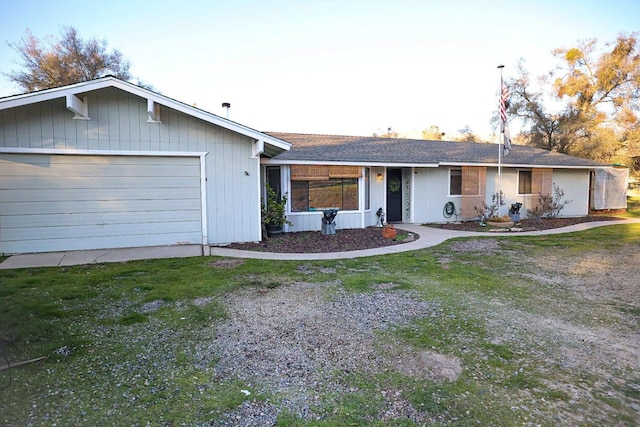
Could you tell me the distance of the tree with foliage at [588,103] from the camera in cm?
2258

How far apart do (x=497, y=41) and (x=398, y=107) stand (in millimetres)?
22660

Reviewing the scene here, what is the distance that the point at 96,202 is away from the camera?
7973mm

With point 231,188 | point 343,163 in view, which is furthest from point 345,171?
point 231,188

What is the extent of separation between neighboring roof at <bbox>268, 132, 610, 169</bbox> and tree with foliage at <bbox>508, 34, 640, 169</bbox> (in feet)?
28.4

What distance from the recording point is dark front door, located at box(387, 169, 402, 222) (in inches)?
531

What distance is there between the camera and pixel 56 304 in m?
4.58

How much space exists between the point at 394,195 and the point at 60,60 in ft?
73.8

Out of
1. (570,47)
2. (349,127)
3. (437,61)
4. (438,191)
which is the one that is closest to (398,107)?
(349,127)

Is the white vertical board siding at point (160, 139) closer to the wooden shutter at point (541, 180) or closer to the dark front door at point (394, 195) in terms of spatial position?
the dark front door at point (394, 195)

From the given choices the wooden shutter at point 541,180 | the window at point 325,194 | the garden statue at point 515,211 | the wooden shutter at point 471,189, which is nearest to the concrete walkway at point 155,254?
the window at point 325,194

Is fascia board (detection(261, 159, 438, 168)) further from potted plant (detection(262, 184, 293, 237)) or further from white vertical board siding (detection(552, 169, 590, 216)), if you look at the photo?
white vertical board siding (detection(552, 169, 590, 216))

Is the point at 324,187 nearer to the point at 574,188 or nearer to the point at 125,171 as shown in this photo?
the point at 125,171

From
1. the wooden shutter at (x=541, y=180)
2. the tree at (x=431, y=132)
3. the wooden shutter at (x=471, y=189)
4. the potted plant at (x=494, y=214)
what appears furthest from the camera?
the tree at (x=431, y=132)

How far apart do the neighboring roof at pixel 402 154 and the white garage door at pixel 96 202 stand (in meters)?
3.21
